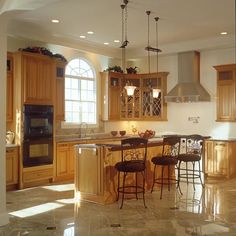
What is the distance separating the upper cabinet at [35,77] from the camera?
6.84 metres

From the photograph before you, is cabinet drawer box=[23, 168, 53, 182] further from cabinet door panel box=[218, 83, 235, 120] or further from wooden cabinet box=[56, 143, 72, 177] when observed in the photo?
cabinet door panel box=[218, 83, 235, 120]

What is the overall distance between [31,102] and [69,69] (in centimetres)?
200

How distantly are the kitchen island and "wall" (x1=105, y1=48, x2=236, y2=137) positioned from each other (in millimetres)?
3726

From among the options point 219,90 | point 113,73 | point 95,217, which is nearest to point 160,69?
point 113,73

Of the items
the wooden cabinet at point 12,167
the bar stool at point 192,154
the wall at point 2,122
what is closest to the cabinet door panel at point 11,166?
the wooden cabinet at point 12,167

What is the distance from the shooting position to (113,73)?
30.5ft

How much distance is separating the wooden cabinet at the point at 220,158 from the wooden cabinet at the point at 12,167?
407 centimetres

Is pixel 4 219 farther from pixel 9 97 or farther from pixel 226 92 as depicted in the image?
pixel 226 92

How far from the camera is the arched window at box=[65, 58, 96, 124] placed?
28.4ft

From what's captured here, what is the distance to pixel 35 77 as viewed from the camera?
706 centimetres

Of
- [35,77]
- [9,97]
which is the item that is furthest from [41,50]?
[9,97]

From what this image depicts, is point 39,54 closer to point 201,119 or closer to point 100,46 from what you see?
point 100,46

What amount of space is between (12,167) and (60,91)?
201 cm

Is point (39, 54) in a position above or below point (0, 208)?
above
